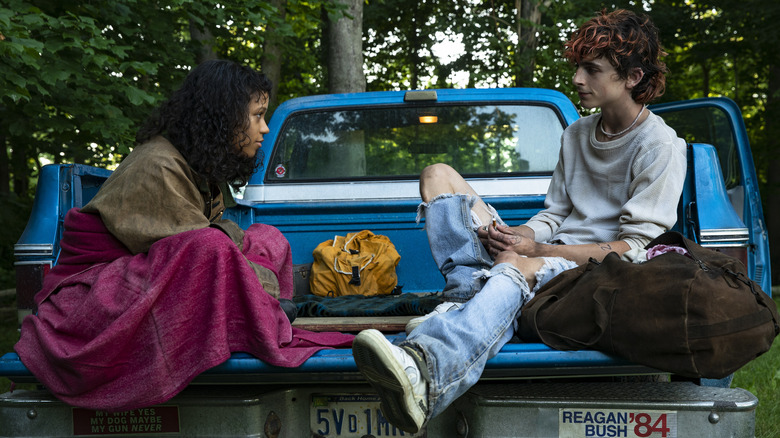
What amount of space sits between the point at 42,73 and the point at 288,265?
334 centimetres

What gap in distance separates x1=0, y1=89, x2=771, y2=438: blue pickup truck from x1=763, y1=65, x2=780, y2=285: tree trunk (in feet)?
26.3

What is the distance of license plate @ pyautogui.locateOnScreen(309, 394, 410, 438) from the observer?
7.39ft

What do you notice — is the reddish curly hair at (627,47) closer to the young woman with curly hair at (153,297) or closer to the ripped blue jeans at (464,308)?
the ripped blue jeans at (464,308)

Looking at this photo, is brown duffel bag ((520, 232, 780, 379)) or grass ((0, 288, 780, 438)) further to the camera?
grass ((0, 288, 780, 438))

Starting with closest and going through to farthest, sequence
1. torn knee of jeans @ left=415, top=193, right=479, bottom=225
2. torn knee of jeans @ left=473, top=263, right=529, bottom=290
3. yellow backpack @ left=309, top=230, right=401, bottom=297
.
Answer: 1. torn knee of jeans @ left=473, top=263, right=529, bottom=290
2. torn knee of jeans @ left=415, top=193, right=479, bottom=225
3. yellow backpack @ left=309, top=230, right=401, bottom=297

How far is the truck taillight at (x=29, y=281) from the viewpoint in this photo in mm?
2592

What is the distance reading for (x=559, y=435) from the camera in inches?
80.1

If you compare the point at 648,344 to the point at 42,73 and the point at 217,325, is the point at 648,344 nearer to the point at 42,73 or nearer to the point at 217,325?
the point at 217,325

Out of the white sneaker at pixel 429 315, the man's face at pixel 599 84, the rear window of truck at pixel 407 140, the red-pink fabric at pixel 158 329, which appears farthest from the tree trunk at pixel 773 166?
the red-pink fabric at pixel 158 329

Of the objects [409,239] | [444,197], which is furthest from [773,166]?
[444,197]

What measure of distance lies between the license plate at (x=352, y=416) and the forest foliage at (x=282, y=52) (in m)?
3.32

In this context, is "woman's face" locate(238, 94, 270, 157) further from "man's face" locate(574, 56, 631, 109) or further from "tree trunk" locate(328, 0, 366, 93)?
"tree trunk" locate(328, 0, 366, 93)

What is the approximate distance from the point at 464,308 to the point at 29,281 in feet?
5.12

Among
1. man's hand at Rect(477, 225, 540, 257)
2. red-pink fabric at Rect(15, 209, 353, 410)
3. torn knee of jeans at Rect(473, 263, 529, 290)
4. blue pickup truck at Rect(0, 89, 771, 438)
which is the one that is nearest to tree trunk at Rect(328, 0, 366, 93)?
blue pickup truck at Rect(0, 89, 771, 438)
